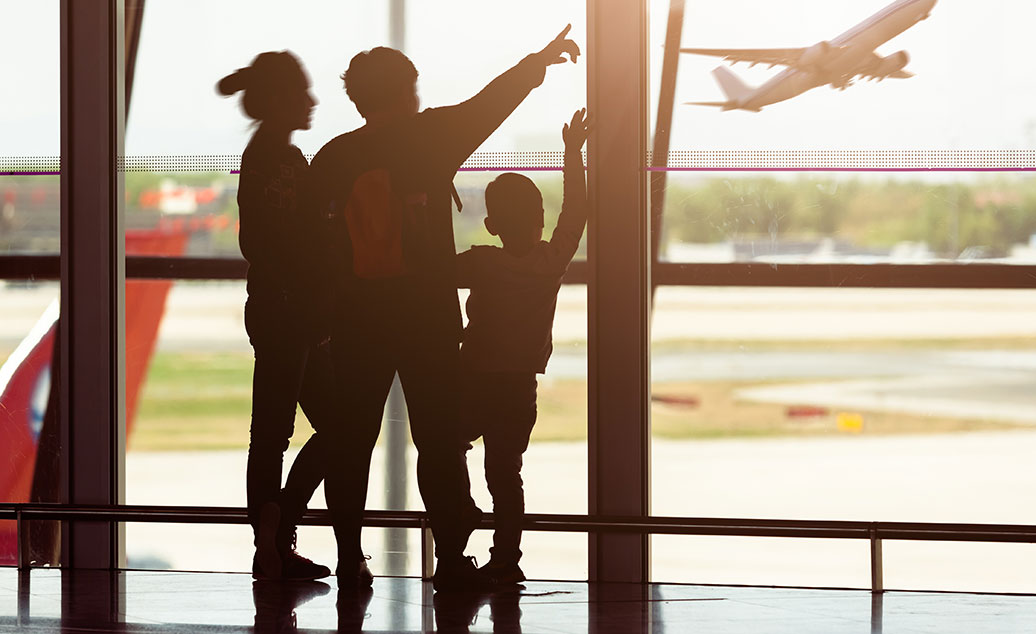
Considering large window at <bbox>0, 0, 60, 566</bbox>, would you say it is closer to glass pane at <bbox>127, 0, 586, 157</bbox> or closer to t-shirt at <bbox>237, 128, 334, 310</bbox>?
glass pane at <bbox>127, 0, 586, 157</bbox>

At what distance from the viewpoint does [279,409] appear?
3693mm

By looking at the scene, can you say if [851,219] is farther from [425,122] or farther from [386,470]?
[386,470]

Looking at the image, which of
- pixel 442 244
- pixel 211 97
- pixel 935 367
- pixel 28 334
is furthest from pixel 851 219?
pixel 28 334

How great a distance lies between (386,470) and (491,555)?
2.16ft

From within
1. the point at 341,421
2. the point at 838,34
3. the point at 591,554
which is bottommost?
the point at 591,554

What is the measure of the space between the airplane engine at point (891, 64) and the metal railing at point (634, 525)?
1.44m

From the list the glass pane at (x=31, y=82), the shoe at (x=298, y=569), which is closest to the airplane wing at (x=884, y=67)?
the shoe at (x=298, y=569)

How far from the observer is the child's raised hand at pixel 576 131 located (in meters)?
3.83

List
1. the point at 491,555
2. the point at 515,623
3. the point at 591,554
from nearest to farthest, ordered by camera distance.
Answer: the point at 515,623 → the point at 491,555 → the point at 591,554

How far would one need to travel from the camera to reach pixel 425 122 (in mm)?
3477

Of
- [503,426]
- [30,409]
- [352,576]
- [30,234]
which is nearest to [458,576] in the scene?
[352,576]

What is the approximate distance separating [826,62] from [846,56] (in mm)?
69

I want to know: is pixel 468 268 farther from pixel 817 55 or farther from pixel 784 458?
pixel 784 458

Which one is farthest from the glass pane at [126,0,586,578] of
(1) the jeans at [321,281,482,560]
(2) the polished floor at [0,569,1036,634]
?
(1) the jeans at [321,281,482,560]
